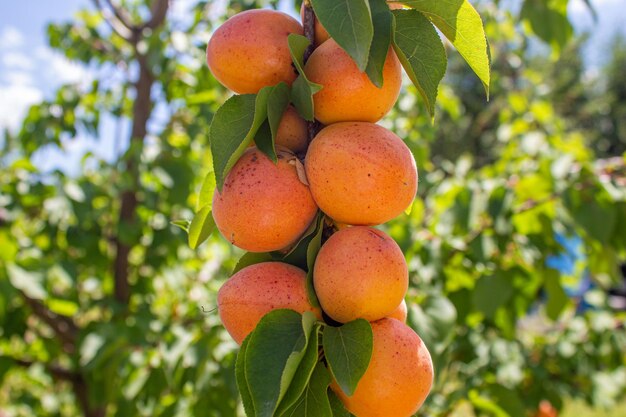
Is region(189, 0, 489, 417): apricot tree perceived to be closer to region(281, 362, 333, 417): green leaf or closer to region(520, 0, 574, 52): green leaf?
region(281, 362, 333, 417): green leaf

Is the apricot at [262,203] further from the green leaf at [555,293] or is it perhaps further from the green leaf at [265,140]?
the green leaf at [555,293]

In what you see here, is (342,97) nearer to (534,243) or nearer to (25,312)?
(534,243)

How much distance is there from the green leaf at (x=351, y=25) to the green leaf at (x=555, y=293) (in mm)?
1350

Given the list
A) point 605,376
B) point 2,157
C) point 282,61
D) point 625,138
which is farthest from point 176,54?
point 625,138

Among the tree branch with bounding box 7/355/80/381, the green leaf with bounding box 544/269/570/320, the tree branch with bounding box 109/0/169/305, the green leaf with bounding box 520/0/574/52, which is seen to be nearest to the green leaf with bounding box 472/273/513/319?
the green leaf with bounding box 544/269/570/320

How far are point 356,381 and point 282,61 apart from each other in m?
0.39

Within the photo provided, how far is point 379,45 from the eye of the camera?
647 mm

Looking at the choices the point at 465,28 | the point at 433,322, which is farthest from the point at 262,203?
the point at 433,322

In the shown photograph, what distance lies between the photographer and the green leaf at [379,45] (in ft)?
2.09

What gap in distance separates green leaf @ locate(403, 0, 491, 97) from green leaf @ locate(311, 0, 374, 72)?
124mm

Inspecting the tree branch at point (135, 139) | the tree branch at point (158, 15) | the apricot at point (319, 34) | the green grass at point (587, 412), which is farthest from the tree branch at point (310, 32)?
the green grass at point (587, 412)

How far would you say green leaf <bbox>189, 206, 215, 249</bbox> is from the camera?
78 cm

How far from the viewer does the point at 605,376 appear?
8.21 ft

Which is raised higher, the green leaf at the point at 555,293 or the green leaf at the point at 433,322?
the green leaf at the point at 433,322
